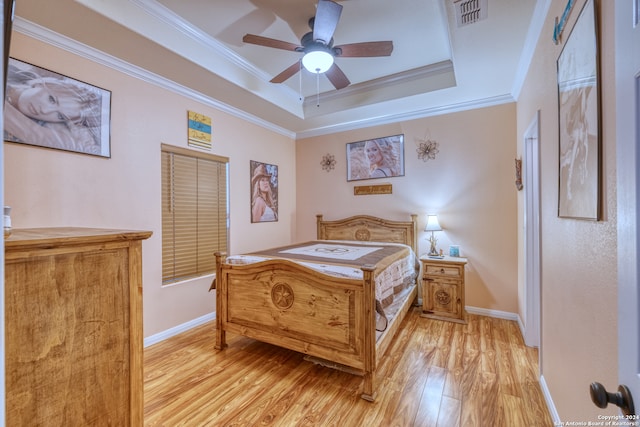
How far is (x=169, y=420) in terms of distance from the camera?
1718mm

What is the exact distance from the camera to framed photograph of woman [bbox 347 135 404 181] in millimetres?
3920

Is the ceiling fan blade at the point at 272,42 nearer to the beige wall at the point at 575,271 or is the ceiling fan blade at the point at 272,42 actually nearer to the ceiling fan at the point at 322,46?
the ceiling fan at the point at 322,46

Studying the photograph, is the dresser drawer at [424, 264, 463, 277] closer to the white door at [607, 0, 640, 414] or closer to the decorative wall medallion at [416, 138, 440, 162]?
the decorative wall medallion at [416, 138, 440, 162]

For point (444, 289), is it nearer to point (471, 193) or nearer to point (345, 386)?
point (471, 193)

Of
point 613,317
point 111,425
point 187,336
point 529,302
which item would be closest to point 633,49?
point 613,317

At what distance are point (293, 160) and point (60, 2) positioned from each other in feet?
10.8

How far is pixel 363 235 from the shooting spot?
4090 mm

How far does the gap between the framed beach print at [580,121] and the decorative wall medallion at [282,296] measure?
185 centimetres

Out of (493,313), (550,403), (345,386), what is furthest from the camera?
(493,313)

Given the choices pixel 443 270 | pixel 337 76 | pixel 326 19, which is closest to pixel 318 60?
pixel 326 19

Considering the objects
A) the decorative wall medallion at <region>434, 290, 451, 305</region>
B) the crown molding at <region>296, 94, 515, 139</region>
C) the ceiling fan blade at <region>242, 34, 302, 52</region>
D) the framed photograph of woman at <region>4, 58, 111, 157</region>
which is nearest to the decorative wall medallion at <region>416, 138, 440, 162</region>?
the crown molding at <region>296, 94, 515, 139</region>

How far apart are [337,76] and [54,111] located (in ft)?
7.59

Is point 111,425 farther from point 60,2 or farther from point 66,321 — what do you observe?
point 60,2

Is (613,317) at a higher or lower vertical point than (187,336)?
higher
